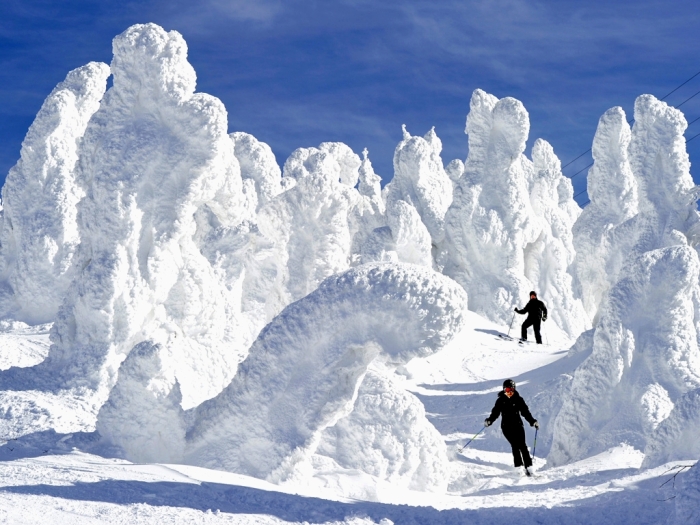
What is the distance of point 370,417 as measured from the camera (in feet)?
36.1

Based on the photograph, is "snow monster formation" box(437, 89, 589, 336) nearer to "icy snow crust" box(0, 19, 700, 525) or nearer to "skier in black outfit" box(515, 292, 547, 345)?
"icy snow crust" box(0, 19, 700, 525)

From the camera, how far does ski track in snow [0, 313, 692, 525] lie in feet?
22.4

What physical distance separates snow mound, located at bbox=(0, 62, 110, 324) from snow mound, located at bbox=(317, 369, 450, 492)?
12.8m

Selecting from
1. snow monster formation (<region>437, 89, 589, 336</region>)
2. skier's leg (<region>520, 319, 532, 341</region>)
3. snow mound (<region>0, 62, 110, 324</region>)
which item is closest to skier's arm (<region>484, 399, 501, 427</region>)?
skier's leg (<region>520, 319, 532, 341</region>)

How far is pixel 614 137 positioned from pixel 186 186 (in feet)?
67.9

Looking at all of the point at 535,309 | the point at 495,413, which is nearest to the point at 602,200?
the point at 535,309

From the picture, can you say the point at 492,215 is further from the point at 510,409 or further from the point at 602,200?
the point at 510,409

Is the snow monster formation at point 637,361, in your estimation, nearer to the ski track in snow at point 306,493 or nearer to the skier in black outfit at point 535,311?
the ski track in snow at point 306,493

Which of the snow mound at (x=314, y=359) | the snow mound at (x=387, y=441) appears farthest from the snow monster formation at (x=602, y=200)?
the snow mound at (x=314, y=359)

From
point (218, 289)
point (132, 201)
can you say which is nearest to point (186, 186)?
point (132, 201)

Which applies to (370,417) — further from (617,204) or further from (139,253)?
(617,204)

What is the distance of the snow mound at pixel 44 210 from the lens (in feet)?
71.6

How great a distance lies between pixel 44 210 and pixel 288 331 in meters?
15.1

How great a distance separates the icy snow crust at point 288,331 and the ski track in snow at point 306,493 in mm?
71
